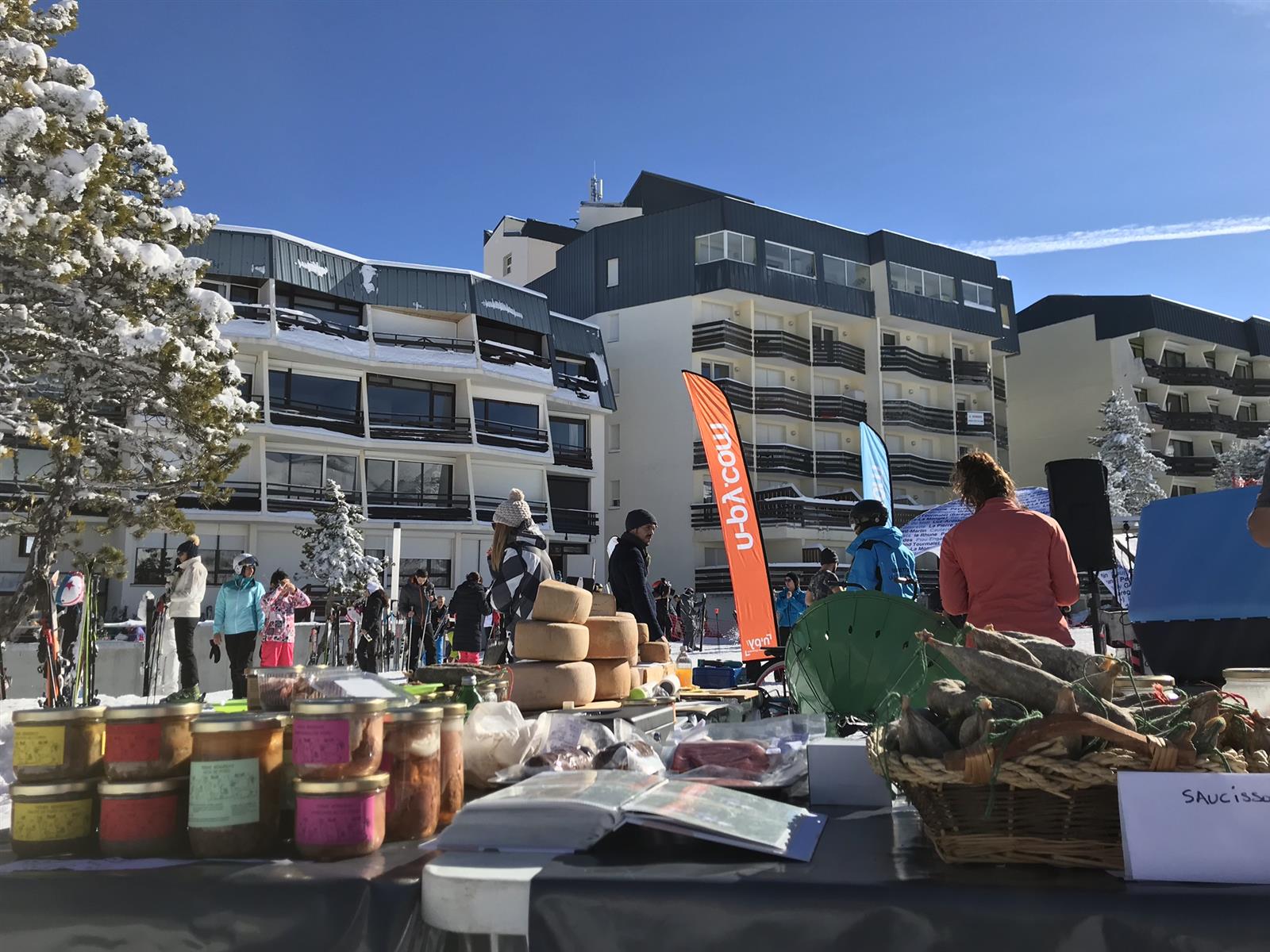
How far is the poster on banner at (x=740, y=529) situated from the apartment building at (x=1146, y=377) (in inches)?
1697

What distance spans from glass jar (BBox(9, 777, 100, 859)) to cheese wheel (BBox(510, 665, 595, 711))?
1.58 metres

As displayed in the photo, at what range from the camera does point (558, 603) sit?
132 inches

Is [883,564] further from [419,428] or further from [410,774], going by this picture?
[419,428]

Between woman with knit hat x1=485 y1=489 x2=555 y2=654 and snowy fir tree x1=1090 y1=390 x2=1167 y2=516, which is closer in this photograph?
woman with knit hat x1=485 y1=489 x2=555 y2=654

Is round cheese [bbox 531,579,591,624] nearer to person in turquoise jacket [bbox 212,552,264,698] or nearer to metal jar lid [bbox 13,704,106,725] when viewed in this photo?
metal jar lid [bbox 13,704,106,725]

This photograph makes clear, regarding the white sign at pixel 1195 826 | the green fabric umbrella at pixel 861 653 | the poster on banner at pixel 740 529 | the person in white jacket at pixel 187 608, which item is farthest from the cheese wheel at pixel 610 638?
the person in white jacket at pixel 187 608

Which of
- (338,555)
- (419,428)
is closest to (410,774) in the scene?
(338,555)

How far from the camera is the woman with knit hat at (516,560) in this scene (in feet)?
16.5

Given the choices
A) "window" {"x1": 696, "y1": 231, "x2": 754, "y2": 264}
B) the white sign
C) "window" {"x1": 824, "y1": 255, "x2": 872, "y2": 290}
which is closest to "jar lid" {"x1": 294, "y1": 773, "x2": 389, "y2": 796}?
the white sign

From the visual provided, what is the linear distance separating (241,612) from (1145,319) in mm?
48534

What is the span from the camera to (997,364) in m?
46.1

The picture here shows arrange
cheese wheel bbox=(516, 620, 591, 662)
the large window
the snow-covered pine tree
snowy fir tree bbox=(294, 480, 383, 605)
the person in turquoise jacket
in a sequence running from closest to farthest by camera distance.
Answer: cheese wheel bbox=(516, 620, 591, 662), the snow-covered pine tree, the person in turquoise jacket, snowy fir tree bbox=(294, 480, 383, 605), the large window

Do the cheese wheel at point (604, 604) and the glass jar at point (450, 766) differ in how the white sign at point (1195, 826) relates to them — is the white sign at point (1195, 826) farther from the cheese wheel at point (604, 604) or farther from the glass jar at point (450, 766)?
the cheese wheel at point (604, 604)

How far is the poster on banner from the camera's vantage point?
7945 millimetres
